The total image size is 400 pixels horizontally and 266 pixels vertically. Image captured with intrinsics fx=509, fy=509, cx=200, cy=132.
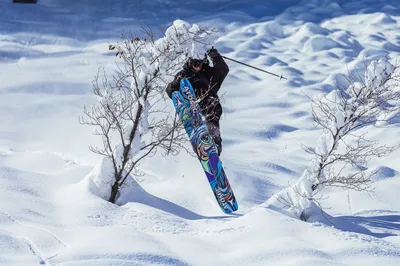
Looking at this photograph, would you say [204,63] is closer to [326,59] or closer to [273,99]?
[273,99]

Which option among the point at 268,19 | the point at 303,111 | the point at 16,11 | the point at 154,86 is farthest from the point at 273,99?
the point at 16,11

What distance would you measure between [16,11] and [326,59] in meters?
18.7


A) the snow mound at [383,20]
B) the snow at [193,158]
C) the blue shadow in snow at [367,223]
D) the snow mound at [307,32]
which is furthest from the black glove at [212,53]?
the snow mound at [383,20]

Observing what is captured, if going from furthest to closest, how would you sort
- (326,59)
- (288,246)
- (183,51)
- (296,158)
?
(326,59) < (296,158) < (183,51) < (288,246)

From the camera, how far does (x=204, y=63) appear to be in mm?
10008

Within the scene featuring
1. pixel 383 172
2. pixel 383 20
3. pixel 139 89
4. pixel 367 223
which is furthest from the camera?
pixel 383 20

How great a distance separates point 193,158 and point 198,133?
552 centimetres

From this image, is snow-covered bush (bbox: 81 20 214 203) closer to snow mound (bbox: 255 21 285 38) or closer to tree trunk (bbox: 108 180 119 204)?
tree trunk (bbox: 108 180 119 204)

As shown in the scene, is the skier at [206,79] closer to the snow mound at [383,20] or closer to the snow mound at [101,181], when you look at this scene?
the snow mound at [101,181]

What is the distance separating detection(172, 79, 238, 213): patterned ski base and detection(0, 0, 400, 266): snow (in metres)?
0.83

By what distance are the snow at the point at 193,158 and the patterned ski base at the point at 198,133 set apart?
2.72 ft

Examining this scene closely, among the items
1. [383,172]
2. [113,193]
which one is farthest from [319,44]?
[113,193]

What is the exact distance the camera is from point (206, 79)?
1010 centimetres

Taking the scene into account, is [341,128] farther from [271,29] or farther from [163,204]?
[271,29]
